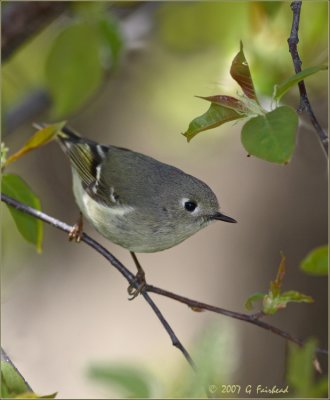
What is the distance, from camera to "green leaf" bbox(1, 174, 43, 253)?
5.94ft

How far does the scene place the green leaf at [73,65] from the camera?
2330 millimetres

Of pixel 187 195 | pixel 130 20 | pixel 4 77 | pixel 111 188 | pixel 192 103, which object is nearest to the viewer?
pixel 187 195

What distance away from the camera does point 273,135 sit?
4.06 feet

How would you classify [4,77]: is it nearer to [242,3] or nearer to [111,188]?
[111,188]

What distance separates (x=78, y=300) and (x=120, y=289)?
0.91ft

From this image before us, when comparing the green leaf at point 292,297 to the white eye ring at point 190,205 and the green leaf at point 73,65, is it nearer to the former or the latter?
the white eye ring at point 190,205

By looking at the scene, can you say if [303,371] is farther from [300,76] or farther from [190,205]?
[190,205]

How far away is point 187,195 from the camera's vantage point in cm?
220

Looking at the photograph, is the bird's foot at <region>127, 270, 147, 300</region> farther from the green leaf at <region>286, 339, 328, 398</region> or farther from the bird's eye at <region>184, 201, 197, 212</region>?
the green leaf at <region>286, 339, 328, 398</region>

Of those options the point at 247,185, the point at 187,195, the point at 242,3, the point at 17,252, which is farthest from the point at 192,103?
the point at 247,185

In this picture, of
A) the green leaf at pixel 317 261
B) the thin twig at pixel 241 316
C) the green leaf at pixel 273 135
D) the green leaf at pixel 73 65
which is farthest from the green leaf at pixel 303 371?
the green leaf at pixel 73 65

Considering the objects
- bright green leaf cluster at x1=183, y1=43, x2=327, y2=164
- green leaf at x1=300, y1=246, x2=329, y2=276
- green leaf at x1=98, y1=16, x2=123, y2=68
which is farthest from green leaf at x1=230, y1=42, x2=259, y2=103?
green leaf at x1=98, y1=16, x2=123, y2=68

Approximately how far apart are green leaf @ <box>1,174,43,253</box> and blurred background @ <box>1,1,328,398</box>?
0.50 metres

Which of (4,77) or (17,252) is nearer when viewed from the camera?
(17,252)
